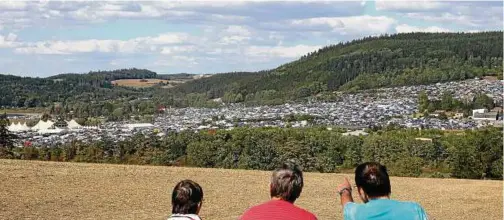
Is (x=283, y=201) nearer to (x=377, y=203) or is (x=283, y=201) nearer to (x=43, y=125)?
(x=377, y=203)

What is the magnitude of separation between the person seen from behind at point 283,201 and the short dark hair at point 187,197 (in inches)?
19.7

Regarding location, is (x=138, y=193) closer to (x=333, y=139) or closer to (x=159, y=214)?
(x=159, y=214)

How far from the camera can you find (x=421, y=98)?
185250 millimetres

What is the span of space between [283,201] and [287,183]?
0.18 m

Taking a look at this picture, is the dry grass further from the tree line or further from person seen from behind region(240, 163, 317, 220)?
the tree line

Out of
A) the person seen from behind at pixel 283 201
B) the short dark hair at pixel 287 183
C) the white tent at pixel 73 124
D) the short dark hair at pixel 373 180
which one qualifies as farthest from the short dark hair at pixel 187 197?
the white tent at pixel 73 124

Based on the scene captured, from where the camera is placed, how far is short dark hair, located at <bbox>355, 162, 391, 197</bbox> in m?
6.11

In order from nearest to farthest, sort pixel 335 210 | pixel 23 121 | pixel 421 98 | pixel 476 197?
pixel 335 210 → pixel 476 197 → pixel 23 121 → pixel 421 98

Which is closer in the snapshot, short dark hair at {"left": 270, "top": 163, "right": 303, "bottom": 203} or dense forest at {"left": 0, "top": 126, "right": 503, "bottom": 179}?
short dark hair at {"left": 270, "top": 163, "right": 303, "bottom": 203}

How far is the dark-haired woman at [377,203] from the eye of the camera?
6.08 meters

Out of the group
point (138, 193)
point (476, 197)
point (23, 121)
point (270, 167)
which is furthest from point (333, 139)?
point (23, 121)

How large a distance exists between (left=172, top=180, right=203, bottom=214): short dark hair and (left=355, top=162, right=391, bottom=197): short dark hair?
4.85 ft

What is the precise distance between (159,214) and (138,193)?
4.76m

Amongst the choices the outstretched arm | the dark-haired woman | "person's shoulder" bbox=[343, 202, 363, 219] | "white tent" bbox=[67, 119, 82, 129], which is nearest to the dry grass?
the outstretched arm
